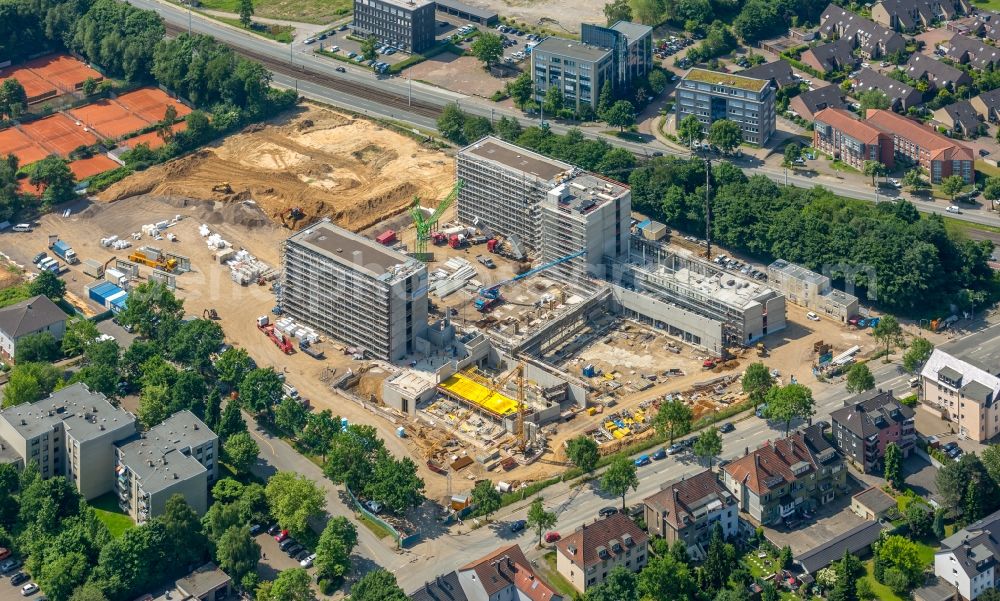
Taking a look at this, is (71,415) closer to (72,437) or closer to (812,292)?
(72,437)

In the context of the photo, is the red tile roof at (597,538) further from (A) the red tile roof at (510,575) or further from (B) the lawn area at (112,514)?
(B) the lawn area at (112,514)

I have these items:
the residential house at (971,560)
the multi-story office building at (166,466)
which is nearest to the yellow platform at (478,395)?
the multi-story office building at (166,466)

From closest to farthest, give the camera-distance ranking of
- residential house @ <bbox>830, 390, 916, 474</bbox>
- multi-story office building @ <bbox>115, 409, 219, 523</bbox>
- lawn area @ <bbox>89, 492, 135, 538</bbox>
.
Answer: multi-story office building @ <bbox>115, 409, 219, 523</bbox> → lawn area @ <bbox>89, 492, 135, 538</bbox> → residential house @ <bbox>830, 390, 916, 474</bbox>

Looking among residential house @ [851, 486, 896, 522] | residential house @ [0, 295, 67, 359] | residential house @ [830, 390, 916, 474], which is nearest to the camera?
residential house @ [851, 486, 896, 522]

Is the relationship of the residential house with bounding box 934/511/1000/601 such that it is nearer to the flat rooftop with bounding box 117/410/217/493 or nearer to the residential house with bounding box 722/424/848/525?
the residential house with bounding box 722/424/848/525

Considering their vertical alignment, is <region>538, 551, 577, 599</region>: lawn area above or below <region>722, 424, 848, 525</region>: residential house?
below

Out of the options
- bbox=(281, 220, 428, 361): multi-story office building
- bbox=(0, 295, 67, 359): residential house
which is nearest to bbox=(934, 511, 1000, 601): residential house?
bbox=(281, 220, 428, 361): multi-story office building
